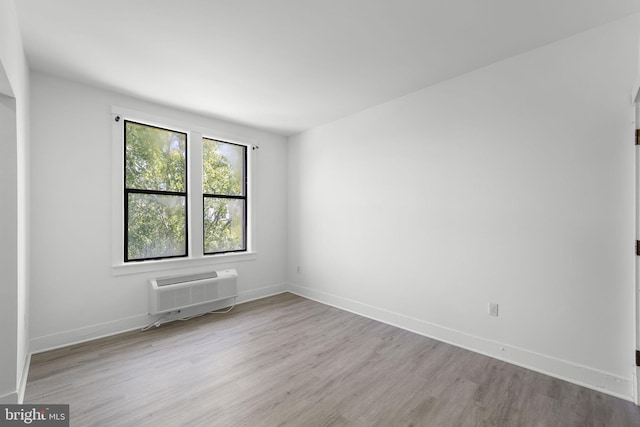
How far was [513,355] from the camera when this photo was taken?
8.15 ft

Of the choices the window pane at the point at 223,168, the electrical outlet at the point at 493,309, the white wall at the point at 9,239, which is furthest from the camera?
the window pane at the point at 223,168

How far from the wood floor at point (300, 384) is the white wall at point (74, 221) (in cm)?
26

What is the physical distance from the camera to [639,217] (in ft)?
6.31

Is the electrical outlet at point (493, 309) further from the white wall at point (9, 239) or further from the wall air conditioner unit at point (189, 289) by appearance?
the white wall at point (9, 239)

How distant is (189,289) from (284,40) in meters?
3.00

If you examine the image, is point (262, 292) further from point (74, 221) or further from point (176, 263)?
point (74, 221)

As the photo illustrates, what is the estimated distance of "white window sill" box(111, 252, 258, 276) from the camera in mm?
3225

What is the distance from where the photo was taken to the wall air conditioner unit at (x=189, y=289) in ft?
11.0

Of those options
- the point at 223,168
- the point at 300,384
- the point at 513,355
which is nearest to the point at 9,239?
the point at 300,384

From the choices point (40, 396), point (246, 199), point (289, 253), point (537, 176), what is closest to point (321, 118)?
point (246, 199)

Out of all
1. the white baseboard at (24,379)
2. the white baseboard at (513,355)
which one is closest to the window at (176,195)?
the white baseboard at (24,379)

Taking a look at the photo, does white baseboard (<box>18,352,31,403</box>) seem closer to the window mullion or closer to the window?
the window

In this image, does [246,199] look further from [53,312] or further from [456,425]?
[456,425]

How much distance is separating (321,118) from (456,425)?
3.62 metres
